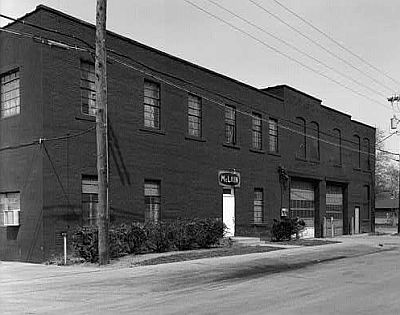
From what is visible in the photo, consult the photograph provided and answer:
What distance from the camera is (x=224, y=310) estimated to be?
9891mm

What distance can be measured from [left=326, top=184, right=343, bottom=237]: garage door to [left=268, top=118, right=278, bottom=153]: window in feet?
29.7

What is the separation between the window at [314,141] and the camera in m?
38.9

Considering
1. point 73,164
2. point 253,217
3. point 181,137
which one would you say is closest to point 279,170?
point 253,217

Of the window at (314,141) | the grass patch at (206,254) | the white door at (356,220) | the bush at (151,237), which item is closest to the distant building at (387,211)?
the white door at (356,220)

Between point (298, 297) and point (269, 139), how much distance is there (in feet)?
74.8

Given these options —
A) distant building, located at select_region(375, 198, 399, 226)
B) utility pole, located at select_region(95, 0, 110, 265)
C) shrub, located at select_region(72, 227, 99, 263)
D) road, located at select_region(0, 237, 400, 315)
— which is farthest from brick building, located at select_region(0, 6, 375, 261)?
distant building, located at select_region(375, 198, 399, 226)

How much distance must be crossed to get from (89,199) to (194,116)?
→ 820 cm

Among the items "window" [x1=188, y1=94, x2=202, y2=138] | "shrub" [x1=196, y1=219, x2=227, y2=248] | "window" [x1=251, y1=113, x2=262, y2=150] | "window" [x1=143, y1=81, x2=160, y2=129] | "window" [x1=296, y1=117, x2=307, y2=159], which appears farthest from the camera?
"window" [x1=296, y1=117, x2=307, y2=159]

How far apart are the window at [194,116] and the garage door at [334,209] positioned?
55.3 feet

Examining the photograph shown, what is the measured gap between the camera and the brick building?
65.7ft

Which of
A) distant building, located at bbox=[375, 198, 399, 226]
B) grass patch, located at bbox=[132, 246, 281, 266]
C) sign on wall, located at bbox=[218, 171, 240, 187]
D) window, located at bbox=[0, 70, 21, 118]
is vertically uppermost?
window, located at bbox=[0, 70, 21, 118]

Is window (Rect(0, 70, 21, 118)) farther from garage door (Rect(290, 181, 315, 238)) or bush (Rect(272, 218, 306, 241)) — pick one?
garage door (Rect(290, 181, 315, 238))

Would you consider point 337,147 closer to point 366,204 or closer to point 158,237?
point 366,204

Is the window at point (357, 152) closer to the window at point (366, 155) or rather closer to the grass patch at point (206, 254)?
the window at point (366, 155)
